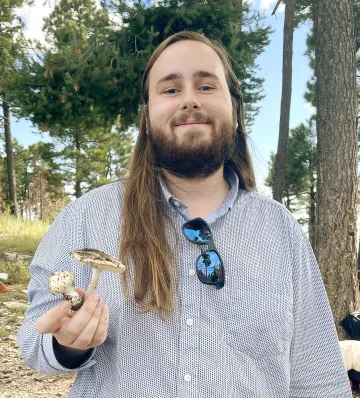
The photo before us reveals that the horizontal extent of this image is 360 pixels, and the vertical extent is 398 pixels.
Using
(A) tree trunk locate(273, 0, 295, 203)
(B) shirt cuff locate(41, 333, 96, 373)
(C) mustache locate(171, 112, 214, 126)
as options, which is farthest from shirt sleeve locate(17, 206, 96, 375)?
(A) tree trunk locate(273, 0, 295, 203)

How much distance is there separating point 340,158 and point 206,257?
4.03 metres

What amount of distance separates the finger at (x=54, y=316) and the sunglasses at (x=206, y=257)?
1.61ft

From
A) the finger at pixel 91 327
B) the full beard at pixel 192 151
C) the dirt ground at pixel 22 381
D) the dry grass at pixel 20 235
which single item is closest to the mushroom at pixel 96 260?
the finger at pixel 91 327

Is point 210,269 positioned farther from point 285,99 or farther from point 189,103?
point 285,99

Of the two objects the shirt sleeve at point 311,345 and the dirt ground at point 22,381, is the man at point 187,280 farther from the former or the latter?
the dirt ground at point 22,381

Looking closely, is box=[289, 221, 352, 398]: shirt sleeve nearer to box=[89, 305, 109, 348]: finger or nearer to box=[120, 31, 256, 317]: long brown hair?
box=[120, 31, 256, 317]: long brown hair

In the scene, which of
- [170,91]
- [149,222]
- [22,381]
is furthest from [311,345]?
[22,381]

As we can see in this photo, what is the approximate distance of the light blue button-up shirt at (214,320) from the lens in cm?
139

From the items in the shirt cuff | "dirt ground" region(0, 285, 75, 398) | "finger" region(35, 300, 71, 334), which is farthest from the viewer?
"dirt ground" region(0, 285, 75, 398)

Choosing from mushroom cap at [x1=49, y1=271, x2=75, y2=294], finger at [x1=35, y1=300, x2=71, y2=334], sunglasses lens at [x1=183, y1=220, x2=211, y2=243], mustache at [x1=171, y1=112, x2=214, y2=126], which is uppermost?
mustache at [x1=171, y1=112, x2=214, y2=126]

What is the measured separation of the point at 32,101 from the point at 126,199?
542cm

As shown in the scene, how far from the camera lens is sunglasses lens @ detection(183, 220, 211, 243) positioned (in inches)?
60.2

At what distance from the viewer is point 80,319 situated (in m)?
1.15

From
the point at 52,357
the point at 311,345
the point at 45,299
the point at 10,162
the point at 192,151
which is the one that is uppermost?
the point at 192,151
